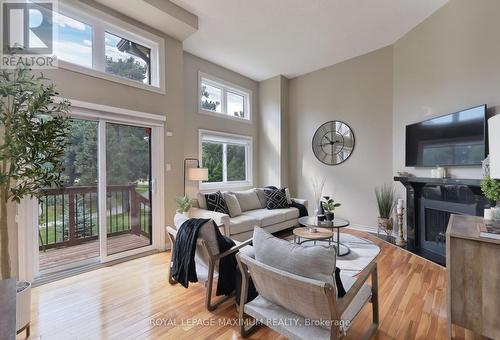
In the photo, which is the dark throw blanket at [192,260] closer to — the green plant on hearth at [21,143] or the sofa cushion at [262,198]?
the green plant on hearth at [21,143]

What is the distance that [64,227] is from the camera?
327 centimetres

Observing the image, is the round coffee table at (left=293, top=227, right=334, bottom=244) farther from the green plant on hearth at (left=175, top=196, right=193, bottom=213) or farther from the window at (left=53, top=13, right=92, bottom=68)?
the window at (left=53, top=13, right=92, bottom=68)

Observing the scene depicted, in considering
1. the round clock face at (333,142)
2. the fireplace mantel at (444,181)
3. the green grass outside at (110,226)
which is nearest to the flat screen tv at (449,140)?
the fireplace mantel at (444,181)

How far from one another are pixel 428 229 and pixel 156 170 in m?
4.42

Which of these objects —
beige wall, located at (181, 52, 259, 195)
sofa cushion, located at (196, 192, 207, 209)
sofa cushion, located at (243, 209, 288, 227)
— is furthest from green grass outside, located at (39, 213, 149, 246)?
sofa cushion, located at (243, 209, 288, 227)

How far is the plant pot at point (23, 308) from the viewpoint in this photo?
1785 mm

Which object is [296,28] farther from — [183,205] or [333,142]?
[183,205]

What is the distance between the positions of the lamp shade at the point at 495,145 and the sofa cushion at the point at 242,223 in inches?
105

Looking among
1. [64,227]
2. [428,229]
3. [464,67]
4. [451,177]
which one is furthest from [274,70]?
[64,227]

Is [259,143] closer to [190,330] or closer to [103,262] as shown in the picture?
[103,262]

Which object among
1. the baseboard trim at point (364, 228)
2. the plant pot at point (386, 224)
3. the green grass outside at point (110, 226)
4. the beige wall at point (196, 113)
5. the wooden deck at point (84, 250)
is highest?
the beige wall at point (196, 113)

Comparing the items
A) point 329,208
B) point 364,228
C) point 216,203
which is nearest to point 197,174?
point 216,203

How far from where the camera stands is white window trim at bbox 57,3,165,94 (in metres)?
2.97

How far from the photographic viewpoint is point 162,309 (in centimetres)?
220
